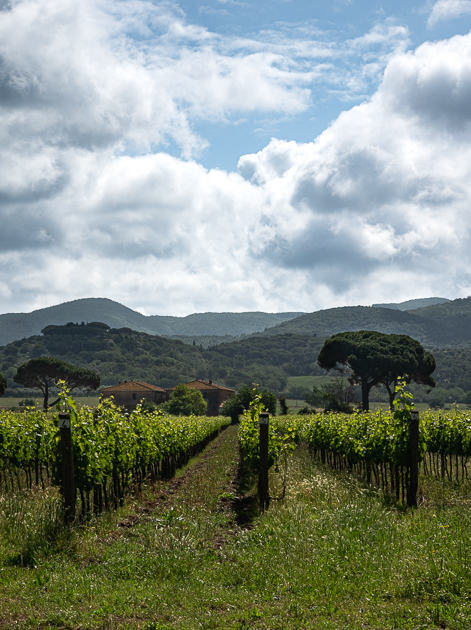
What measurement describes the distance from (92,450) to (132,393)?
275ft

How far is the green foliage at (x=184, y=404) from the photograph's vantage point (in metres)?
64.0

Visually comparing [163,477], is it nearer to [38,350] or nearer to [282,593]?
[282,593]

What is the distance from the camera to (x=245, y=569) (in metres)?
5.89

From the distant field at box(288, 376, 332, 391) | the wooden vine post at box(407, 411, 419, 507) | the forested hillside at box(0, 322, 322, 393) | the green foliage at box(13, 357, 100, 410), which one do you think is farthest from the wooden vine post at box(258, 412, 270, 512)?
the distant field at box(288, 376, 332, 391)

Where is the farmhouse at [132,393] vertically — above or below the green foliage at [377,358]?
below

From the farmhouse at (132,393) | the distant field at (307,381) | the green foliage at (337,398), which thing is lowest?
the distant field at (307,381)

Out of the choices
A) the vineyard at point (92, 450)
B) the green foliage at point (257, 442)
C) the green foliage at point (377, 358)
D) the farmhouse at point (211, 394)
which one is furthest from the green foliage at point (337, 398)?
the vineyard at point (92, 450)

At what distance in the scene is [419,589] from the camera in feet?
16.0

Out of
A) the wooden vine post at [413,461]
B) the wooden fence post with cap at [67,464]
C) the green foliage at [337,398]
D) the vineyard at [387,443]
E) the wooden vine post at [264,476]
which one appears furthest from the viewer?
the green foliage at [337,398]

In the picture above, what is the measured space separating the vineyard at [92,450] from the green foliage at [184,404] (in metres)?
49.5

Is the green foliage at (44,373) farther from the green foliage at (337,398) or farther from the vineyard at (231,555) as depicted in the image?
the vineyard at (231,555)

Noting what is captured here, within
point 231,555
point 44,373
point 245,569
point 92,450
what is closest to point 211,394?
point 44,373

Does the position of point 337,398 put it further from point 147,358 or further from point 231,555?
point 147,358

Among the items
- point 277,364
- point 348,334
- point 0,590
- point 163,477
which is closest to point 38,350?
point 277,364
